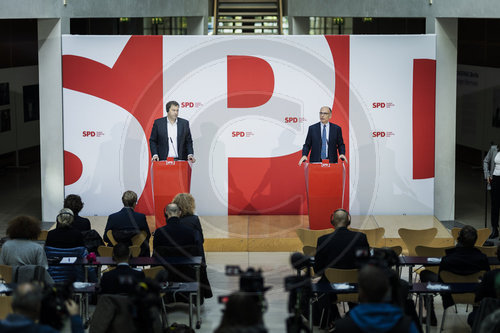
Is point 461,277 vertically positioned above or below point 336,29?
below

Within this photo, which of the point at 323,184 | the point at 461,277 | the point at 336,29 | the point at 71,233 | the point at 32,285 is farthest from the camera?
the point at 336,29

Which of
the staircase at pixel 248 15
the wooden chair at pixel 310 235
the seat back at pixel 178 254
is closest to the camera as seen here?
the seat back at pixel 178 254

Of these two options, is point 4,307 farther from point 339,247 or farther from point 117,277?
point 339,247

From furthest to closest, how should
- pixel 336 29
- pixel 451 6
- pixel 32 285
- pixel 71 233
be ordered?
pixel 336 29
pixel 451 6
pixel 71 233
pixel 32 285

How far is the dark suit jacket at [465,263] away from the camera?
7.73 meters

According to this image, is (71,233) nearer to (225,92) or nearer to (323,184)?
(323,184)

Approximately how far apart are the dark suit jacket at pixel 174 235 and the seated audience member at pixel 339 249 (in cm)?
147

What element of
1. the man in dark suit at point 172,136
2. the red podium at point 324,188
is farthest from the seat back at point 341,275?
the man in dark suit at point 172,136

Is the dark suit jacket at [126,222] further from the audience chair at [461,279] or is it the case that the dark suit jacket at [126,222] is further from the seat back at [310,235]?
the audience chair at [461,279]

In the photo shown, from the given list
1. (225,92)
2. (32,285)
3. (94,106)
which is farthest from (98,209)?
(32,285)

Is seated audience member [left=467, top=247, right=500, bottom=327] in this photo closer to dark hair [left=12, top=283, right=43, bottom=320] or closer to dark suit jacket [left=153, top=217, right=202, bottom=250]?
dark suit jacket [left=153, top=217, right=202, bottom=250]

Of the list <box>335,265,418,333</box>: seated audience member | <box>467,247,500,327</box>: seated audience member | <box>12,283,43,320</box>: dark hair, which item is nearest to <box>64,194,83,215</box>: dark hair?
<box>12,283,43,320</box>: dark hair

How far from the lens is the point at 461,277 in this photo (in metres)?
7.71

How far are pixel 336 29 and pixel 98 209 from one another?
1452 cm
